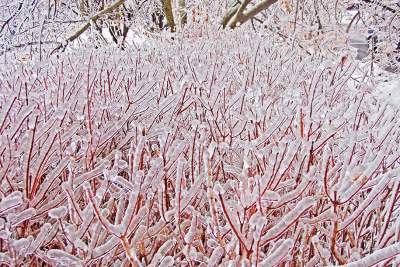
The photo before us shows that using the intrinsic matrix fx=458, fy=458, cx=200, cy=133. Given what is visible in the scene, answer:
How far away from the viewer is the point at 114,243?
4.22 feet

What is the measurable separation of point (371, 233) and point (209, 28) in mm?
4964

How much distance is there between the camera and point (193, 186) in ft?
4.68

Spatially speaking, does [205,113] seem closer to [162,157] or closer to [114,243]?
[162,157]

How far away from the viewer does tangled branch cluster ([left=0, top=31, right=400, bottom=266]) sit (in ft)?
4.10

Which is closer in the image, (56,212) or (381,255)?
(381,255)

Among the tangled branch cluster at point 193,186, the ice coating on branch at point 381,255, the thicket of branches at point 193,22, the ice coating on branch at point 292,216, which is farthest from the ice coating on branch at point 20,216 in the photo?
the thicket of branches at point 193,22

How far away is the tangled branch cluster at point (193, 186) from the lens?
125 centimetres

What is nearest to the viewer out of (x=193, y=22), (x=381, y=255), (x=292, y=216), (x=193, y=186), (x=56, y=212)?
(x=381, y=255)

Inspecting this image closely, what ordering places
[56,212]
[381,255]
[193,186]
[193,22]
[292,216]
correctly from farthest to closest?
[193,22]
[193,186]
[56,212]
[292,216]
[381,255]

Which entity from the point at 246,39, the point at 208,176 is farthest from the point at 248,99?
the point at 246,39

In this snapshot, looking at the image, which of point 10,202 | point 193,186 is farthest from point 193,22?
point 10,202

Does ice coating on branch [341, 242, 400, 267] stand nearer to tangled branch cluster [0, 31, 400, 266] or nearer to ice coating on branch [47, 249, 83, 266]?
tangled branch cluster [0, 31, 400, 266]

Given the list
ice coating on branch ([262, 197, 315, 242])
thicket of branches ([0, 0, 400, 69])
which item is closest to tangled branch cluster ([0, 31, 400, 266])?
ice coating on branch ([262, 197, 315, 242])

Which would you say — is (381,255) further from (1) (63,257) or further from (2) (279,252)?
(1) (63,257)
